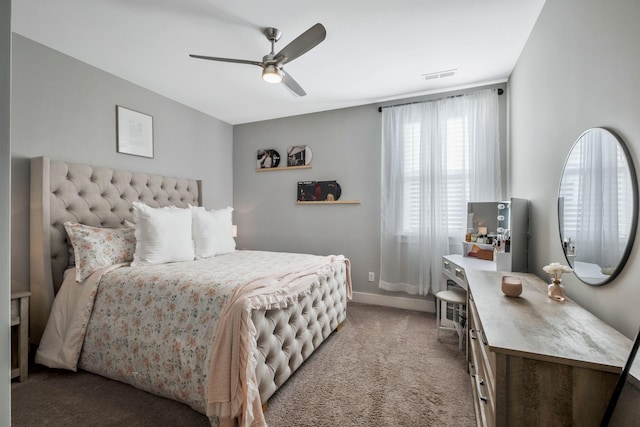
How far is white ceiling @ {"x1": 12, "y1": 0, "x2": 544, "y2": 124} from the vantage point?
1.88 meters

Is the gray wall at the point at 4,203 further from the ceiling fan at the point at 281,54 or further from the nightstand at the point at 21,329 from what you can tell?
the nightstand at the point at 21,329

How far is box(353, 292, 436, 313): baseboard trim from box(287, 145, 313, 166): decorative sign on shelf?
1879 millimetres

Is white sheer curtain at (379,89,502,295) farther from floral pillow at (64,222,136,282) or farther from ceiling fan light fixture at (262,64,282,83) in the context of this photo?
floral pillow at (64,222,136,282)

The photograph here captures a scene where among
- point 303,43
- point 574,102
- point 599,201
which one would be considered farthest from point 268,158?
point 599,201

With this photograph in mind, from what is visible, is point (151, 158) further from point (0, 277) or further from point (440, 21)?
point (440, 21)

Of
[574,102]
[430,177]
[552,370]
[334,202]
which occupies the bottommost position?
[552,370]

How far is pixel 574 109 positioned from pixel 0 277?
2.40 m

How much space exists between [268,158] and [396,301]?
2580 millimetres

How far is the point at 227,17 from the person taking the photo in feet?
6.46

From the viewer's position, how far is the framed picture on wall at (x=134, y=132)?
2.81 metres

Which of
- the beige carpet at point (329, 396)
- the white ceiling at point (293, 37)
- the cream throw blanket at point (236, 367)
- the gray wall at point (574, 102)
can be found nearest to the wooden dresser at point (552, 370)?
the gray wall at point (574, 102)

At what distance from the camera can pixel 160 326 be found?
171cm

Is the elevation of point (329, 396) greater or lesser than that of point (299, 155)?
lesser

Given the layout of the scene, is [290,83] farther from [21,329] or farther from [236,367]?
[21,329]
